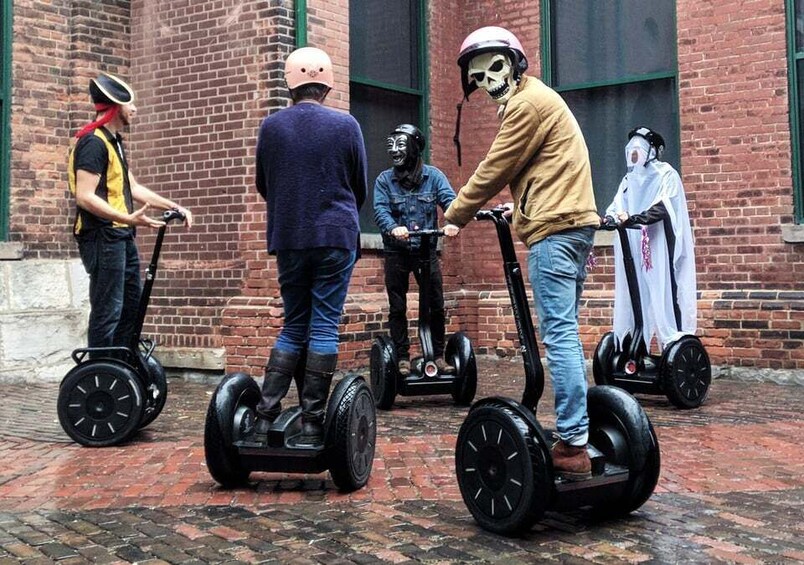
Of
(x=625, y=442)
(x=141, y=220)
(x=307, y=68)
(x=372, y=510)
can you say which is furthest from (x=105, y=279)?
(x=625, y=442)

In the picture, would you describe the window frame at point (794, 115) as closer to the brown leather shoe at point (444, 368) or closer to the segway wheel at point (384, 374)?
the brown leather shoe at point (444, 368)

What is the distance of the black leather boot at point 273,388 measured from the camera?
16.2 ft

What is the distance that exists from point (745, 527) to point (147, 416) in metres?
3.84

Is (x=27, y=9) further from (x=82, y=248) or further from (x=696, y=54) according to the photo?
(x=696, y=54)

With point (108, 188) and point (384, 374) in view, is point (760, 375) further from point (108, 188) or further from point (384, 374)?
point (108, 188)

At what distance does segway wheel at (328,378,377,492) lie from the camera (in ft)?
15.5

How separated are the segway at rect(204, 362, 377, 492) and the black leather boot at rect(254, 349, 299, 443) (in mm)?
50

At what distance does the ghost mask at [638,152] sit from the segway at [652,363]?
1.71 feet

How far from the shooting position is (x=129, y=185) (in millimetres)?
6543

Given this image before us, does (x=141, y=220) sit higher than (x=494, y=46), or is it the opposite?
(x=494, y=46)

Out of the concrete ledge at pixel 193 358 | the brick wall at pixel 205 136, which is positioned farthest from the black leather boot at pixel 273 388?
the concrete ledge at pixel 193 358

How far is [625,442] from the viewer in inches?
168

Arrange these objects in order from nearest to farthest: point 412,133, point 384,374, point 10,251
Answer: point 384,374, point 412,133, point 10,251

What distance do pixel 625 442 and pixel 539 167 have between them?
48.1 inches
